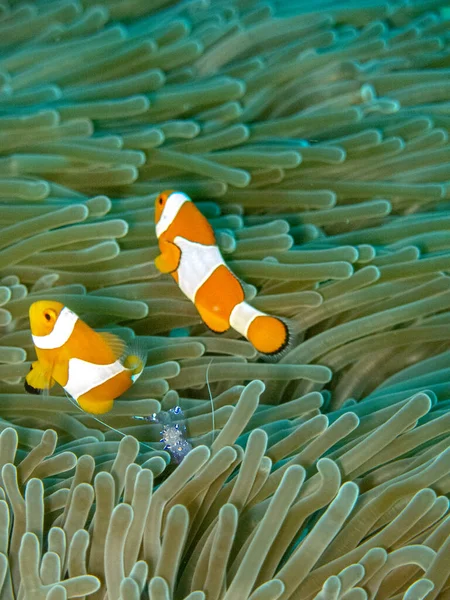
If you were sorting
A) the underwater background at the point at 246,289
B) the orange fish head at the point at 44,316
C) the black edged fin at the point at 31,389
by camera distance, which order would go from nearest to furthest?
1. the underwater background at the point at 246,289
2. the orange fish head at the point at 44,316
3. the black edged fin at the point at 31,389

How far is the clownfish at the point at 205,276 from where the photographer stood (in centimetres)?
188

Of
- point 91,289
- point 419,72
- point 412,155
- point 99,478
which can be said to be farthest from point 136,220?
point 419,72

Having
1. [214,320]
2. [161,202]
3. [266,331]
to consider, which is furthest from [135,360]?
[161,202]

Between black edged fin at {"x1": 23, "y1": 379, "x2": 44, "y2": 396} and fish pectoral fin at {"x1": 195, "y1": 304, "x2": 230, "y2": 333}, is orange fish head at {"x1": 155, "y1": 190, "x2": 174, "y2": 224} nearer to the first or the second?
fish pectoral fin at {"x1": 195, "y1": 304, "x2": 230, "y2": 333}

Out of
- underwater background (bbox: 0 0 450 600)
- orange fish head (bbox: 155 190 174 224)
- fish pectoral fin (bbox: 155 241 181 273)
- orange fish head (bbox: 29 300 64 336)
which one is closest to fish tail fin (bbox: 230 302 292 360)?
underwater background (bbox: 0 0 450 600)

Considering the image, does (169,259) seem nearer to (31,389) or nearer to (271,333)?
(271,333)

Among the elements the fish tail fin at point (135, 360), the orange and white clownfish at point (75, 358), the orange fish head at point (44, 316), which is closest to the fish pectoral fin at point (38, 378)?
the orange and white clownfish at point (75, 358)

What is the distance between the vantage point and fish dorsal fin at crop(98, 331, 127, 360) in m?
1.86

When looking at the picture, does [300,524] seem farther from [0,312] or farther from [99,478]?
[0,312]

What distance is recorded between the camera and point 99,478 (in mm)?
1607

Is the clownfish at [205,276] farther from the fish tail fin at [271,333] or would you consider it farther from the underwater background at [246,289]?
the underwater background at [246,289]

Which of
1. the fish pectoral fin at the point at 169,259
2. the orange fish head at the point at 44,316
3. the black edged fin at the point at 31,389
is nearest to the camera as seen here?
the orange fish head at the point at 44,316

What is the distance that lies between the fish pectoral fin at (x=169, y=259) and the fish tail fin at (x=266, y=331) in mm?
276

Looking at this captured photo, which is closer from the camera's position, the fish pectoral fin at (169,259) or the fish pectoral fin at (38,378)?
the fish pectoral fin at (38,378)
